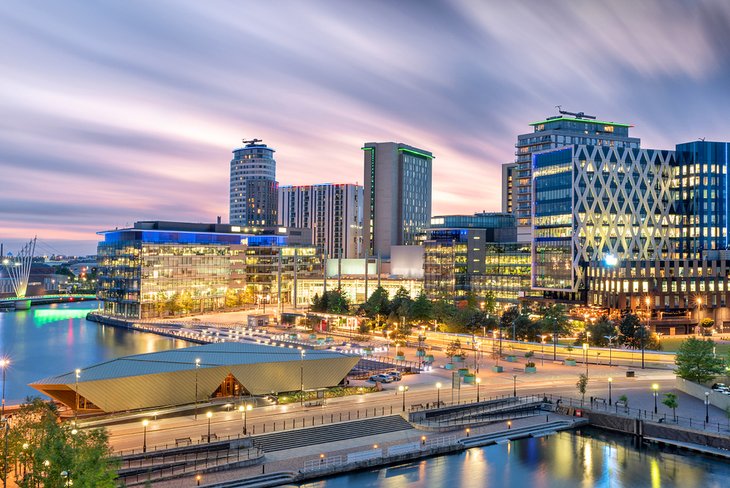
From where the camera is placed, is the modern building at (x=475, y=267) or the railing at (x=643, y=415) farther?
the modern building at (x=475, y=267)

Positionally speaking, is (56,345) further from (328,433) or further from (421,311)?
(328,433)

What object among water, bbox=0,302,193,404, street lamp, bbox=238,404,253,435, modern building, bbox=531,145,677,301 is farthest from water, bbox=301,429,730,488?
modern building, bbox=531,145,677,301

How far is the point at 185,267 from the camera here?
548 ft

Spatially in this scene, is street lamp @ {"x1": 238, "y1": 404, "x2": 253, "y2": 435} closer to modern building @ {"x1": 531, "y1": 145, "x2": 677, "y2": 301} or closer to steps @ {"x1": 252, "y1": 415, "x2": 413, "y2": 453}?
steps @ {"x1": 252, "y1": 415, "x2": 413, "y2": 453}

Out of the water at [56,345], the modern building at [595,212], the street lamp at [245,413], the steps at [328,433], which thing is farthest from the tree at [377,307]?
the steps at [328,433]

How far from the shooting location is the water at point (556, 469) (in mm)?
48500

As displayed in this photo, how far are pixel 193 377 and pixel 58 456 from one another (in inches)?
1075

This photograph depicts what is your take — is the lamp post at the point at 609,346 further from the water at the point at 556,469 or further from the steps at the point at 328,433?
the steps at the point at 328,433

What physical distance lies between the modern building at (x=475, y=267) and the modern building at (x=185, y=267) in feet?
128

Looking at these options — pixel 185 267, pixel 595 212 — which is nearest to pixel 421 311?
pixel 595 212

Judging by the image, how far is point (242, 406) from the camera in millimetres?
61031

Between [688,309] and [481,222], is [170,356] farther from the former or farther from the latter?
[481,222]

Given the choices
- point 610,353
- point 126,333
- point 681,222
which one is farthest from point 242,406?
point 681,222

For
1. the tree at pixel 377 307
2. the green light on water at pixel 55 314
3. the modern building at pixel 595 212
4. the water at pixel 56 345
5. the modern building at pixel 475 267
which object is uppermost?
the modern building at pixel 595 212
